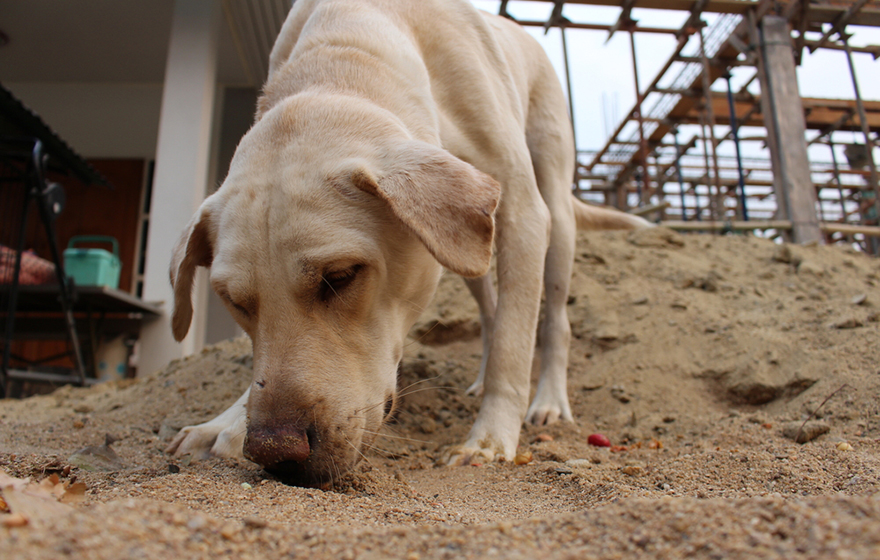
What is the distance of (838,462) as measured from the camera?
148 centimetres

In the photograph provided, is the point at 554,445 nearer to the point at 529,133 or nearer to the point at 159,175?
the point at 529,133

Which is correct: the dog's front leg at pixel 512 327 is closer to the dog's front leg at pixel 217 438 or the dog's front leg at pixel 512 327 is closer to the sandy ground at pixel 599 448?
the sandy ground at pixel 599 448

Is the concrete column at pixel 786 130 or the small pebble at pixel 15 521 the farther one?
the concrete column at pixel 786 130

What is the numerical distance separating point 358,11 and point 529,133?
4.09 ft

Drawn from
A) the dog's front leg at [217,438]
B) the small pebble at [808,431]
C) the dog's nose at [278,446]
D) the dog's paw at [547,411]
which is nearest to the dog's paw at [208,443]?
the dog's front leg at [217,438]

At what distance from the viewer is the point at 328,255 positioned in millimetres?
1575

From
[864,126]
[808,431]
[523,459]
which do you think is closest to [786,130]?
[864,126]

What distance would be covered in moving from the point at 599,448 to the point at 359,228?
1.28m

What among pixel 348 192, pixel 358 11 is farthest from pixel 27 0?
pixel 348 192

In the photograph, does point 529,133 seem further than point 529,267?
Yes

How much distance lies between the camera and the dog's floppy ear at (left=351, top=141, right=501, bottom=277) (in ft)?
4.99

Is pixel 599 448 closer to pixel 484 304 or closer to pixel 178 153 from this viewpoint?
pixel 484 304

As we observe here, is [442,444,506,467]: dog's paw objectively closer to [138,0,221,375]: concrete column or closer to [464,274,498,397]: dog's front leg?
[464,274,498,397]: dog's front leg

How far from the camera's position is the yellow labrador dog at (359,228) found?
1521 mm
